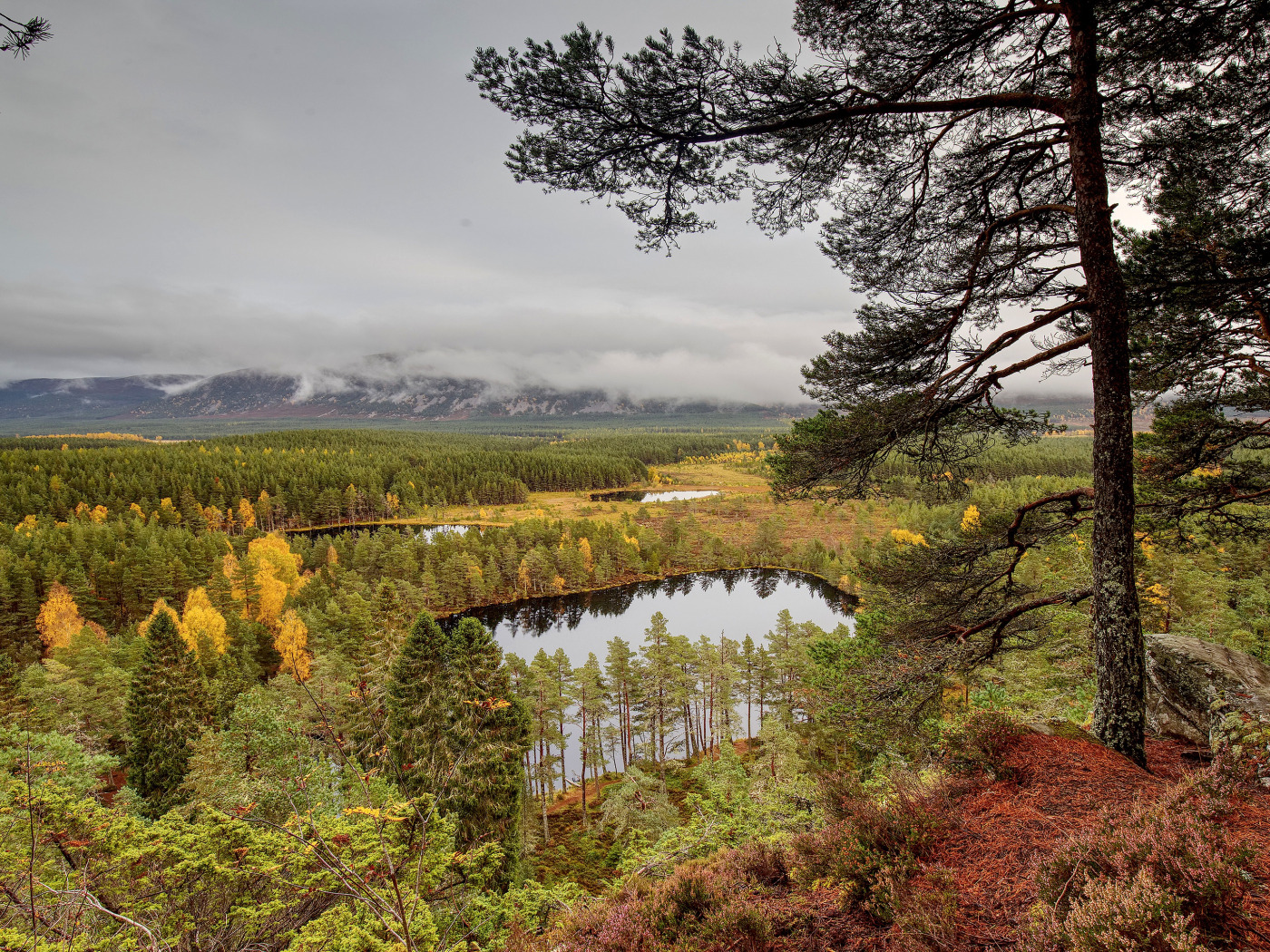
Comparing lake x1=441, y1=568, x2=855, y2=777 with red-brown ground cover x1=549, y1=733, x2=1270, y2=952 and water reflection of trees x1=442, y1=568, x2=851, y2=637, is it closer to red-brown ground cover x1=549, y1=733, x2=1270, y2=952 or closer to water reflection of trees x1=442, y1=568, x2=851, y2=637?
water reflection of trees x1=442, y1=568, x2=851, y2=637

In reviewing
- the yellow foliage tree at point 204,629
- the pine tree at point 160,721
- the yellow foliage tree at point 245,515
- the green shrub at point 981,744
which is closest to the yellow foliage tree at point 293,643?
the yellow foliage tree at point 204,629

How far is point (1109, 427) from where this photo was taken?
507 centimetres

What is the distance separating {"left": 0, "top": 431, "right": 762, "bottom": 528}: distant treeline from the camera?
285 feet

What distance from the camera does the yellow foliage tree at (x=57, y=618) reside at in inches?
1363

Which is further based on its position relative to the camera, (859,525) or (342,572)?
(859,525)

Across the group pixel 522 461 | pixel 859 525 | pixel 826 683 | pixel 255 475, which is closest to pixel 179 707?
pixel 826 683

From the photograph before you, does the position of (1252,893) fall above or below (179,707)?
above

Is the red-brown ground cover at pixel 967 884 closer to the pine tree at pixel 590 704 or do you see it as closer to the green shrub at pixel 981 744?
the green shrub at pixel 981 744

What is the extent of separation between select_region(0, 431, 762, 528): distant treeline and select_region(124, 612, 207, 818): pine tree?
281ft

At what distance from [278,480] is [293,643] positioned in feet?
287

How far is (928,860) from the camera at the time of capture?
417 centimetres

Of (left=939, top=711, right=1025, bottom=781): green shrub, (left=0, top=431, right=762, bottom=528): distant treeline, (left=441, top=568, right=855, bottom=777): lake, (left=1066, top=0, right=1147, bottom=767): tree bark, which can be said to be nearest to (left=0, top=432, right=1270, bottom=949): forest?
(left=939, top=711, right=1025, bottom=781): green shrub

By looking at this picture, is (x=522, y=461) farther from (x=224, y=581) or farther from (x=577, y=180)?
(x=577, y=180)

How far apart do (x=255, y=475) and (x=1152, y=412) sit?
129m
